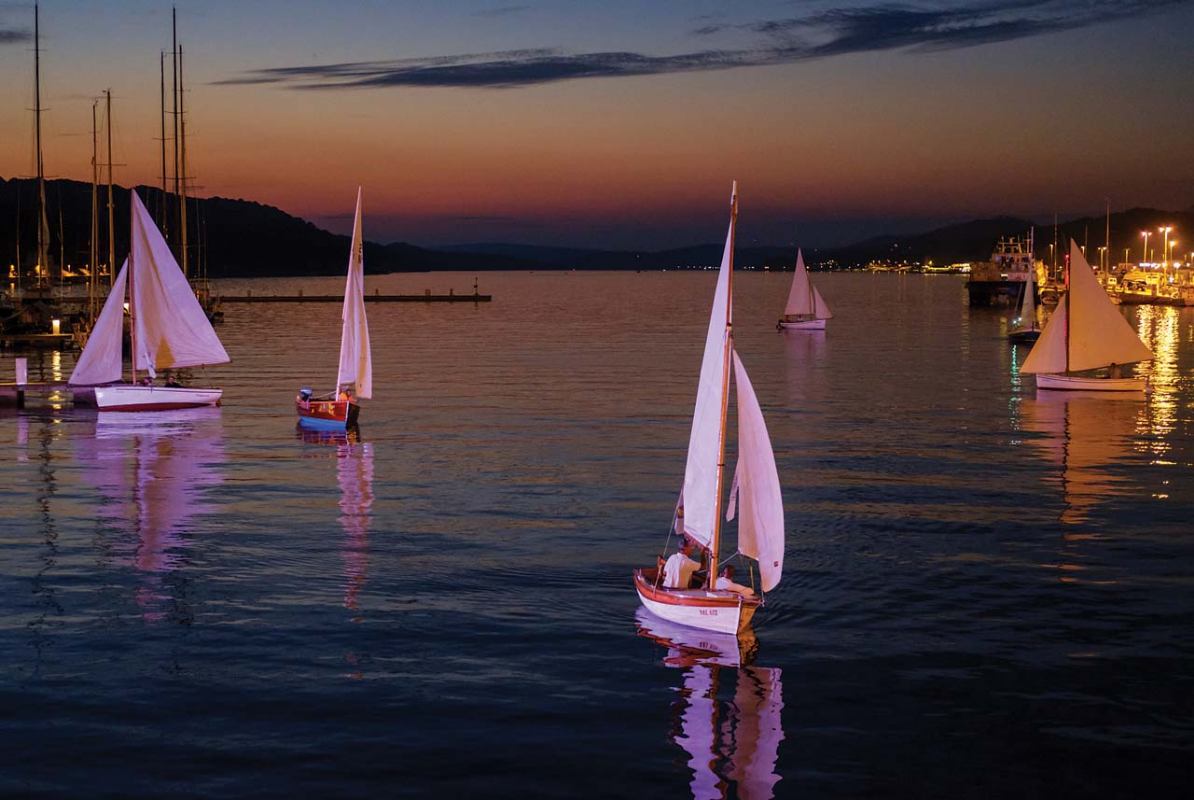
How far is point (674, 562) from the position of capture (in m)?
26.8

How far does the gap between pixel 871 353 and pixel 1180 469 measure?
60958mm

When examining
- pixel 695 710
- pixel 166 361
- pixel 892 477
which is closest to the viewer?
pixel 695 710

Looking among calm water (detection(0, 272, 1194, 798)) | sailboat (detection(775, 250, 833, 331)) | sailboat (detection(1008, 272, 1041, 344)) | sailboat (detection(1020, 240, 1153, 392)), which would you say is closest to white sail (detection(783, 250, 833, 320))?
sailboat (detection(775, 250, 833, 331))

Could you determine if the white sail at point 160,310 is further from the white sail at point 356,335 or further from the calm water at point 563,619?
the white sail at point 356,335

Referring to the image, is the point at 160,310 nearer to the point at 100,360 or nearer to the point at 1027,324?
the point at 100,360

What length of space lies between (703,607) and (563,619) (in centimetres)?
321

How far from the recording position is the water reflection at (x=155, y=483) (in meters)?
31.2

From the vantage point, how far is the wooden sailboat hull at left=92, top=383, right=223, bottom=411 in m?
61.2

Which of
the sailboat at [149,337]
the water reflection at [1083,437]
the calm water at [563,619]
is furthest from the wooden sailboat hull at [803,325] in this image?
the sailboat at [149,337]

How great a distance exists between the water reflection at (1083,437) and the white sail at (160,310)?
1473 inches

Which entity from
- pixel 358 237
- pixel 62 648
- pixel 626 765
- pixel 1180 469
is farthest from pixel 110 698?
pixel 1180 469

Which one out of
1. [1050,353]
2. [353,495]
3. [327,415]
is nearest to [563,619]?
[353,495]

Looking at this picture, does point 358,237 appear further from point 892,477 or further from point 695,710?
point 695,710

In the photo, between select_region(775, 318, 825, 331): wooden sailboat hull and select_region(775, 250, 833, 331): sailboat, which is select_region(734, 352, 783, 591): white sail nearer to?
select_region(775, 318, 825, 331): wooden sailboat hull
